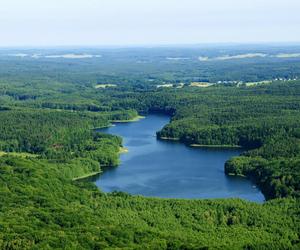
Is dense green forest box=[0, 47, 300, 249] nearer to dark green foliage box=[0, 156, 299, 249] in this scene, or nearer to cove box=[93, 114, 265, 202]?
dark green foliage box=[0, 156, 299, 249]

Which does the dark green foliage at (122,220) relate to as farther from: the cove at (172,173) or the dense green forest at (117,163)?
the cove at (172,173)

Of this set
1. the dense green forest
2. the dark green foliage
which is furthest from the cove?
the dark green foliage

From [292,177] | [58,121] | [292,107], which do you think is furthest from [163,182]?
[292,107]

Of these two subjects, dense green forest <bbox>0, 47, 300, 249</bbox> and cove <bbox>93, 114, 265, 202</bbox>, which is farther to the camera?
cove <bbox>93, 114, 265, 202</bbox>

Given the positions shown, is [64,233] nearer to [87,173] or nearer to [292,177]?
[292,177]

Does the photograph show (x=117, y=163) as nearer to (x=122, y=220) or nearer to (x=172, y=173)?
(x=172, y=173)

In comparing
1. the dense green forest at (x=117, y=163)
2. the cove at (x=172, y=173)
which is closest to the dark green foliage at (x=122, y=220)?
the dense green forest at (x=117, y=163)
